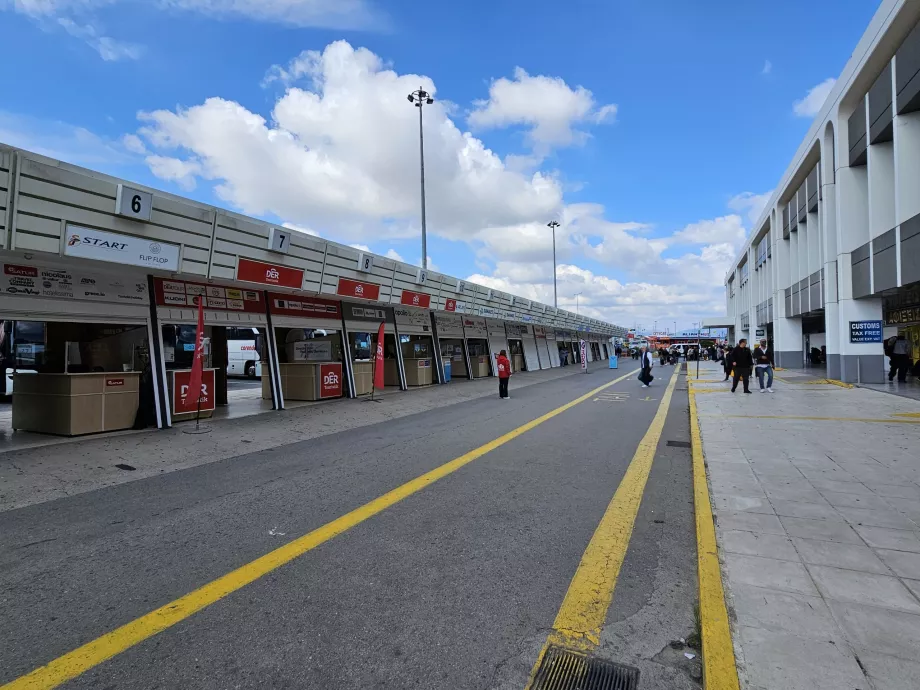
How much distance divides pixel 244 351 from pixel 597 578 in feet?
85.9

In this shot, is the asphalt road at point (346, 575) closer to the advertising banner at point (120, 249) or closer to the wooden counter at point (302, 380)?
the advertising banner at point (120, 249)

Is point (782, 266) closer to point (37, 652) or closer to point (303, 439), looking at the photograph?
point (303, 439)

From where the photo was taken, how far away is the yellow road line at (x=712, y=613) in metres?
2.33

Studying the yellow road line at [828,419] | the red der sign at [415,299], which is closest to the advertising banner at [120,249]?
the red der sign at [415,299]

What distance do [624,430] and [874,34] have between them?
45.0 ft

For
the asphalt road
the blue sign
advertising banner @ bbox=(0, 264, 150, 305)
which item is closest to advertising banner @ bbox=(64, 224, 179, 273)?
advertising banner @ bbox=(0, 264, 150, 305)

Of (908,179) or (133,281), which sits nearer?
(133,281)

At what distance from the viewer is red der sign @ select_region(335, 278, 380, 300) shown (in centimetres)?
1416

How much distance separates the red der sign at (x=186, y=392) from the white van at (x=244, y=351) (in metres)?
15.7

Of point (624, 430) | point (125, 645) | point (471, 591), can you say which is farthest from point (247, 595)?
point (624, 430)

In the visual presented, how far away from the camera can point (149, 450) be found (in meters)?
7.71

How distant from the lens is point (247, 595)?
314 centimetres

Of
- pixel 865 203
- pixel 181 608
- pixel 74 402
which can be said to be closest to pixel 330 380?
pixel 74 402

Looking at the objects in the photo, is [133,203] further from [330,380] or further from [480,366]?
[480,366]
